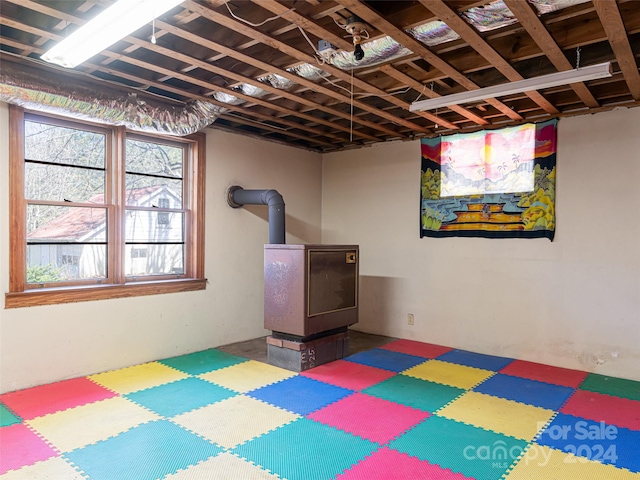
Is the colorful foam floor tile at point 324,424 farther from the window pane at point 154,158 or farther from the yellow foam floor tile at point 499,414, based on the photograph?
the window pane at point 154,158

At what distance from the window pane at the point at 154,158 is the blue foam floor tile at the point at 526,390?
399 centimetres

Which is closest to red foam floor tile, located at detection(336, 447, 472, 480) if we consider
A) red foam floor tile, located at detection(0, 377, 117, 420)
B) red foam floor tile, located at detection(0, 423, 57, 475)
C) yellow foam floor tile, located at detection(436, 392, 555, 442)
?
yellow foam floor tile, located at detection(436, 392, 555, 442)

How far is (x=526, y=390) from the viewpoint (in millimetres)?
3814

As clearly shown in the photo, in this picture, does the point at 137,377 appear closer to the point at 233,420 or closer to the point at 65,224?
the point at 233,420

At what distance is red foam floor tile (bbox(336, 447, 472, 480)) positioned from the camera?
2436 millimetres

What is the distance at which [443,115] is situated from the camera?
4.84 m

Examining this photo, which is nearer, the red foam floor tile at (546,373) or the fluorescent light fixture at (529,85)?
the fluorescent light fixture at (529,85)

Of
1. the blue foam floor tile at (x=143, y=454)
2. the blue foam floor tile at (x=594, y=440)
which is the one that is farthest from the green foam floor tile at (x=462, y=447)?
the blue foam floor tile at (x=143, y=454)

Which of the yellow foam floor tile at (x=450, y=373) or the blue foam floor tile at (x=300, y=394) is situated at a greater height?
the blue foam floor tile at (x=300, y=394)

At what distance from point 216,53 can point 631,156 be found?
403cm

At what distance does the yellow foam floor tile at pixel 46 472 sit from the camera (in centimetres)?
240

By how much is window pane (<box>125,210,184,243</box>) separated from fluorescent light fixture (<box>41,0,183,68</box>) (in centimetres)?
197

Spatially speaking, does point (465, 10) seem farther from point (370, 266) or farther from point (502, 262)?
point (370, 266)

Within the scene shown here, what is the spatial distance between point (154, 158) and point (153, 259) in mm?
1133
